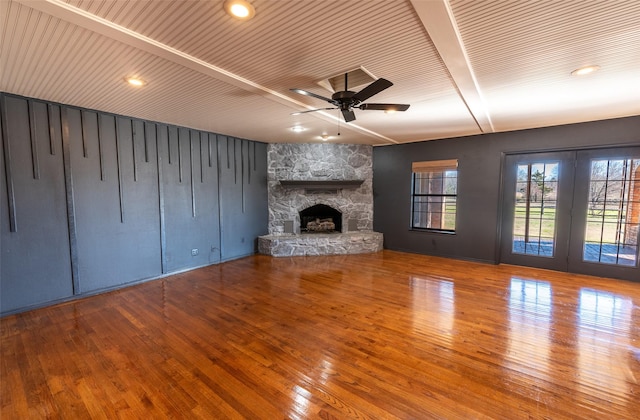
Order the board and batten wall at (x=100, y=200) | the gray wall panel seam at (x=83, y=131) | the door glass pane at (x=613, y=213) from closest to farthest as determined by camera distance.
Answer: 1. the board and batten wall at (x=100, y=200)
2. the gray wall panel seam at (x=83, y=131)
3. the door glass pane at (x=613, y=213)

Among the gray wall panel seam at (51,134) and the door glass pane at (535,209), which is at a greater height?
the gray wall panel seam at (51,134)

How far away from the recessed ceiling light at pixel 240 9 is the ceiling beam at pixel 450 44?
1004 millimetres

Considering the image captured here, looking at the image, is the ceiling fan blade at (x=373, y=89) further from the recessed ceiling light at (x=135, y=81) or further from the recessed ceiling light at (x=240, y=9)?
the recessed ceiling light at (x=135, y=81)

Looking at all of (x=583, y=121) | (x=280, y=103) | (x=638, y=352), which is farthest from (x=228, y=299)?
(x=583, y=121)

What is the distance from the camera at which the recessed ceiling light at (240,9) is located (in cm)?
163

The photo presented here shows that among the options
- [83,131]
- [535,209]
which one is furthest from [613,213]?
[83,131]

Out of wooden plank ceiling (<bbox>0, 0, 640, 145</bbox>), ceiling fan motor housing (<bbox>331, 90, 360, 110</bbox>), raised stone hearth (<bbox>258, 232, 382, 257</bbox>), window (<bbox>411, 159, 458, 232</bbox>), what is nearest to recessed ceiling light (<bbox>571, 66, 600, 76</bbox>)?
wooden plank ceiling (<bbox>0, 0, 640, 145</bbox>)

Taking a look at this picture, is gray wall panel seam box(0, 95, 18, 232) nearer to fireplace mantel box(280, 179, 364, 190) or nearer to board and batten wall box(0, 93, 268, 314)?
board and batten wall box(0, 93, 268, 314)

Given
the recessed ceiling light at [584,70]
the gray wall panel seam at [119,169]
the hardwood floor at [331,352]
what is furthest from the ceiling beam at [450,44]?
the gray wall panel seam at [119,169]

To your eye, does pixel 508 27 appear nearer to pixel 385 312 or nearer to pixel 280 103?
pixel 280 103

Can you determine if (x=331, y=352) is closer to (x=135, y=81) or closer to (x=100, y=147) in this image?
(x=135, y=81)

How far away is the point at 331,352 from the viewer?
2434mm

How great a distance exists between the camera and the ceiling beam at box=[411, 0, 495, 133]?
1.68m

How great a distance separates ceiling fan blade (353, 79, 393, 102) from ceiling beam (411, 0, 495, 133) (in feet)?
1.47
